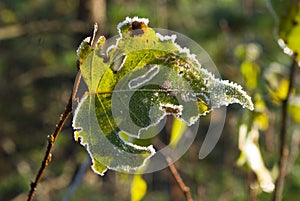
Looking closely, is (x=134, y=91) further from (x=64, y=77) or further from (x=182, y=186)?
(x=64, y=77)

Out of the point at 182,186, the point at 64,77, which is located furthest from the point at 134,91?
the point at 64,77

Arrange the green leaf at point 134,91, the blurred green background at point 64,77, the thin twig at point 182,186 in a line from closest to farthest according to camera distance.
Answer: the green leaf at point 134,91 → the thin twig at point 182,186 → the blurred green background at point 64,77

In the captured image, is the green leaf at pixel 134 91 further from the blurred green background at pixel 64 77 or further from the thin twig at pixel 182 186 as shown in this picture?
the blurred green background at pixel 64 77

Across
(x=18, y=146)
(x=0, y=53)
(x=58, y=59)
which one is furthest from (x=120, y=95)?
(x=0, y=53)

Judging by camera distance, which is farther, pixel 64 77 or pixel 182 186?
pixel 64 77

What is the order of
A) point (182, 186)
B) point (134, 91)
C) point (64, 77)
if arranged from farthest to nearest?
point (64, 77)
point (182, 186)
point (134, 91)

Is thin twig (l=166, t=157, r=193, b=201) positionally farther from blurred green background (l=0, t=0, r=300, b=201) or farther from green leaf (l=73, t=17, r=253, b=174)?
blurred green background (l=0, t=0, r=300, b=201)

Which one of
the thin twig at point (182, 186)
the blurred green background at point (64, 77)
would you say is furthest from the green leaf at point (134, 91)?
the blurred green background at point (64, 77)
